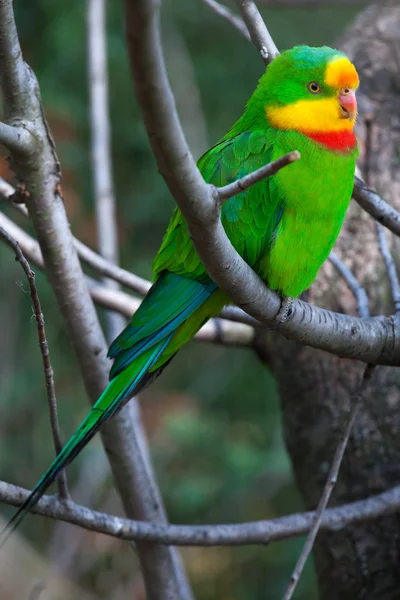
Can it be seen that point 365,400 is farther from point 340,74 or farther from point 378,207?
point 340,74

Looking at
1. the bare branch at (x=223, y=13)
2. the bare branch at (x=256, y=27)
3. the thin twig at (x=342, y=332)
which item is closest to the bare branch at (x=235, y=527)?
the thin twig at (x=342, y=332)

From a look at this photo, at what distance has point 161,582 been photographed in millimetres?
2379

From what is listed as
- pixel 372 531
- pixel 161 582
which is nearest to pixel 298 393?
pixel 372 531

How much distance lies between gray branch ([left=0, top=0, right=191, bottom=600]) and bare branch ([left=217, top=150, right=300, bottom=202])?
0.82 m

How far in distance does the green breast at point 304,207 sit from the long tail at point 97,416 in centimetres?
37

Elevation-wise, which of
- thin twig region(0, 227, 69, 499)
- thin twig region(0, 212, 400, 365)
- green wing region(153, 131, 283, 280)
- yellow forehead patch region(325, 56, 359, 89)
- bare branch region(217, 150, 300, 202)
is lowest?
thin twig region(0, 227, 69, 499)

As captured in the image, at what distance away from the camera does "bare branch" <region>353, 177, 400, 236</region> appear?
2006mm

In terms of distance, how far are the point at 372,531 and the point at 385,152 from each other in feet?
4.48

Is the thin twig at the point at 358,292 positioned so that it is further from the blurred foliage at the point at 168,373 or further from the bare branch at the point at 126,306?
the blurred foliage at the point at 168,373

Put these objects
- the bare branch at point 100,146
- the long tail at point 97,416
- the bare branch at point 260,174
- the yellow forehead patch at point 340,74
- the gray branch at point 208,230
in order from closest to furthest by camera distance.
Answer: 1. the gray branch at point 208,230
2. the bare branch at point 260,174
3. the long tail at point 97,416
4. the yellow forehead patch at point 340,74
5. the bare branch at point 100,146

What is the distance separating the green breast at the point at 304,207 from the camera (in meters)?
2.06

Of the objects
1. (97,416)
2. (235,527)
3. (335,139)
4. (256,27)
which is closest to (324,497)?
(235,527)

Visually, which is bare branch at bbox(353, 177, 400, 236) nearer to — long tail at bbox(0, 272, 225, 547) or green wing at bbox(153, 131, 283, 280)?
green wing at bbox(153, 131, 283, 280)

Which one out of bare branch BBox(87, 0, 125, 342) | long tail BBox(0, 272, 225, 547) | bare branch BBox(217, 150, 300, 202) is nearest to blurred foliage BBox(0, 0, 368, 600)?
bare branch BBox(87, 0, 125, 342)
